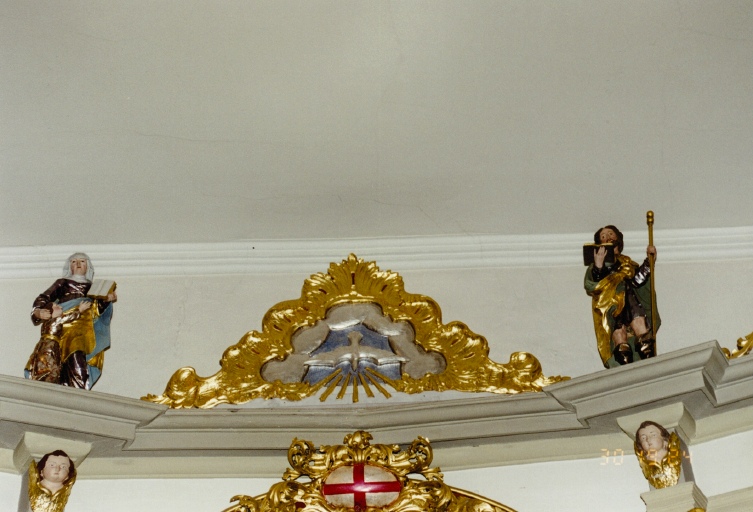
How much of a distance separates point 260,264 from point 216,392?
95 cm

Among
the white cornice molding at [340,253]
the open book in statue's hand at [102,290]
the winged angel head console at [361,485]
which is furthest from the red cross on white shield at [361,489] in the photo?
the white cornice molding at [340,253]

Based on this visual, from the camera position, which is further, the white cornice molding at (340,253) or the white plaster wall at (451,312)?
the white cornice molding at (340,253)

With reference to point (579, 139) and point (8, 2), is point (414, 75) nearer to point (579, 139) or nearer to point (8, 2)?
point (579, 139)

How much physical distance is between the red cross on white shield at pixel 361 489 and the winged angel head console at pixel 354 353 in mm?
615

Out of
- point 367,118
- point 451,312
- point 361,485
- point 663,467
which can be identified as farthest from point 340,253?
point 663,467

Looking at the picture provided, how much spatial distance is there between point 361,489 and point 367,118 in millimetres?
1660

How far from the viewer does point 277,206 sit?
5637 mm

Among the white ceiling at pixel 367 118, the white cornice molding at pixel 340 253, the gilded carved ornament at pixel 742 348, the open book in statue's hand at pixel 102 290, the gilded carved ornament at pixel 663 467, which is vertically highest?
the white ceiling at pixel 367 118

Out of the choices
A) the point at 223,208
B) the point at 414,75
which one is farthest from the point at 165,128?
the point at 414,75

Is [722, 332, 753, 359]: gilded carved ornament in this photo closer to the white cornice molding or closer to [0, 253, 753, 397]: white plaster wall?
[0, 253, 753, 397]: white plaster wall

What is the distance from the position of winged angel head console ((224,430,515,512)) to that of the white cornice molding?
56.6 inches

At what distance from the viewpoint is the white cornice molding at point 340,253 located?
5.61 meters

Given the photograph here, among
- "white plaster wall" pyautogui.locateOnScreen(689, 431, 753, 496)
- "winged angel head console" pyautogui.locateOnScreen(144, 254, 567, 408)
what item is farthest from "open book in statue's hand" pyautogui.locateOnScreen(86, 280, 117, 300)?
"white plaster wall" pyautogui.locateOnScreen(689, 431, 753, 496)

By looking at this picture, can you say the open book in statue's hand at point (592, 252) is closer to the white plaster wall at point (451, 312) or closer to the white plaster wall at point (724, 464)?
the white plaster wall at point (451, 312)
